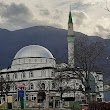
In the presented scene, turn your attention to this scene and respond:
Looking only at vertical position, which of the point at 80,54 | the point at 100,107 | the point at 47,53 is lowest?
the point at 100,107

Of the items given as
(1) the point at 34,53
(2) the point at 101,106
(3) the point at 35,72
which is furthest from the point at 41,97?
(2) the point at 101,106

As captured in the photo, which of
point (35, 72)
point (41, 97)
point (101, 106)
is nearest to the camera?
point (101, 106)

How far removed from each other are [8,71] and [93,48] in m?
65.4

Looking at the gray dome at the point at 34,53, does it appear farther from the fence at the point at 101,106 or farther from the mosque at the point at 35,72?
the fence at the point at 101,106

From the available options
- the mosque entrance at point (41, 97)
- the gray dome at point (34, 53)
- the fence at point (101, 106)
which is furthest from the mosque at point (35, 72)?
the fence at point (101, 106)

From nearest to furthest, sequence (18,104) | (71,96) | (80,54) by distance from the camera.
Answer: (80,54) < (18,104) < (71,96)

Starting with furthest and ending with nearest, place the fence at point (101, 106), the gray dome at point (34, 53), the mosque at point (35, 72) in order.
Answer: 1. the gray dome at point (34, 53)
2. the mosque at point (35, 72)
3. the fence at point (101, 106)

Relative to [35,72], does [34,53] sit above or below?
above

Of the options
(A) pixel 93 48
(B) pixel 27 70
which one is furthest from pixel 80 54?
(B) pixel 27 70

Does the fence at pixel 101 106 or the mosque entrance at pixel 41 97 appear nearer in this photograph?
the fence at pixel 101 106

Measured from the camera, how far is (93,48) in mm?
46875

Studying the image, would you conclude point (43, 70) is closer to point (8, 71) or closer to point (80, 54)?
point (8, 71)

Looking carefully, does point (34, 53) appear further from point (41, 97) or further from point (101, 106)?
point (101, 106)

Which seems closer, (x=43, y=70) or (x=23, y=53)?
(x=43, y=70)
